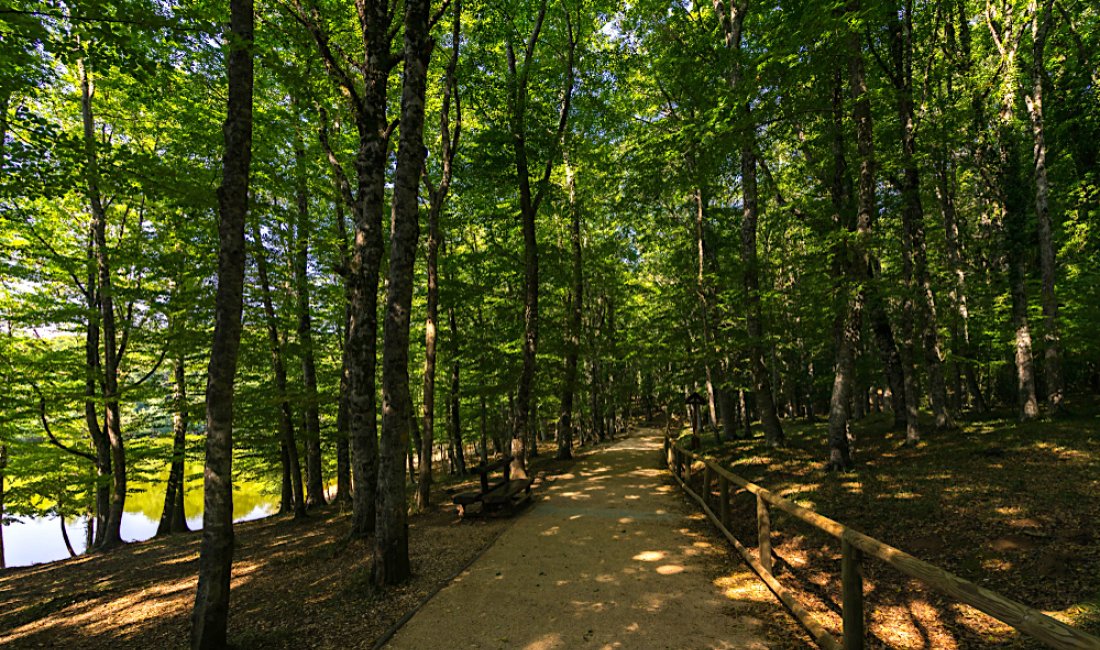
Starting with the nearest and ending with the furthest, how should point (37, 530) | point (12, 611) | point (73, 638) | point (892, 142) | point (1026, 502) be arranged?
point (73, 638)
point (1026, 502)
point (12, 611)
point (892, 142)
point (37, 530)

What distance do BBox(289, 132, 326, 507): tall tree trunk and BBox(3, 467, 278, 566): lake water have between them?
60.0 ft

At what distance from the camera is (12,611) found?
7637 millimetres

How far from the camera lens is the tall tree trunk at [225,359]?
4.60 m

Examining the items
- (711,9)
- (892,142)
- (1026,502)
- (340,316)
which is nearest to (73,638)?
(340,316)

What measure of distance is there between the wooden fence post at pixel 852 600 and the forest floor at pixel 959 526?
0.98 m

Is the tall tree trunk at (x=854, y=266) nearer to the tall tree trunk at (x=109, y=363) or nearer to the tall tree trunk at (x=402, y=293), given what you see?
the tall tree trunk at (x=402, y=293)

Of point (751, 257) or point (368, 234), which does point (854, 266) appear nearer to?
point (751, 257)

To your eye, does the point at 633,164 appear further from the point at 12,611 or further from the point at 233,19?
the point at 12,611

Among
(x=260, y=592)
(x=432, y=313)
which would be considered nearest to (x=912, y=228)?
(x=432, y=313)

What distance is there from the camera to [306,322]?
14.9 meters

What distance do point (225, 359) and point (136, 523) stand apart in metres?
55.1

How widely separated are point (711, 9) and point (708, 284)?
10.0 meters

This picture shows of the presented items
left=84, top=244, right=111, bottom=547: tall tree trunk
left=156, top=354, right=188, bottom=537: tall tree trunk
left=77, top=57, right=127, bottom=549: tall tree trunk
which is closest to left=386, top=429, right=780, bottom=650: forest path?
left=156, top=354, right=188, bottom=537: tall tree trunk

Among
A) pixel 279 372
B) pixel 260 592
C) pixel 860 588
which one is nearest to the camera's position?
pixel 860 588
